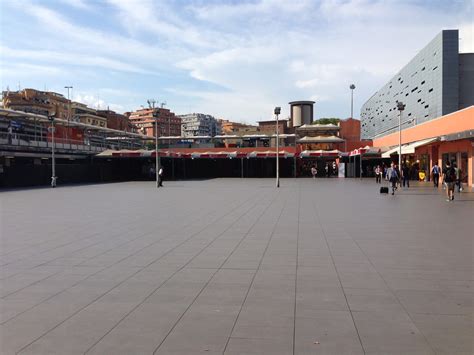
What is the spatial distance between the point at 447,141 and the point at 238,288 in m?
25.1

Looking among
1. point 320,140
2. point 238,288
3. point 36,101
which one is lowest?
point 238,288

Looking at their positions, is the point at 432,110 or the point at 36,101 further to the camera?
the point at 36,101

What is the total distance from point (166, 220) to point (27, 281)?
6.41 metres

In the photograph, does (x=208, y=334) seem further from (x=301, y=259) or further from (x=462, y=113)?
(x=462, y=113)

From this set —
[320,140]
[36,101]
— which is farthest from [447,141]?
[36,101]

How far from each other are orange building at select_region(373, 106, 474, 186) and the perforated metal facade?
70.7 feet

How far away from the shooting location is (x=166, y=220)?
12438mm

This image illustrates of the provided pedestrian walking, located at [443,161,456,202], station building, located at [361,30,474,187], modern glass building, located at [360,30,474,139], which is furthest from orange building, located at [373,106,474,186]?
modern glass building, located at [360,30,474,139]

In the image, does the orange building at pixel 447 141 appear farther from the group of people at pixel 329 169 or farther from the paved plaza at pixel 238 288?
the paved plaza at pixel 238 288

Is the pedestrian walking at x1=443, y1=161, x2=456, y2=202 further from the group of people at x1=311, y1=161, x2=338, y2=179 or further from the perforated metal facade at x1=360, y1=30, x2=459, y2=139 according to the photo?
the perforated metal facade at x1=360, y1=30, x2=459, y2=139

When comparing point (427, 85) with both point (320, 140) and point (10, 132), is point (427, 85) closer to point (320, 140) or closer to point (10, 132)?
point (320, 140)

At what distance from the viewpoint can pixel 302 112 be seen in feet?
294

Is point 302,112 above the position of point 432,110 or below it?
above

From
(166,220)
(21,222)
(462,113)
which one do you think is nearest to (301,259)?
(166,220)
